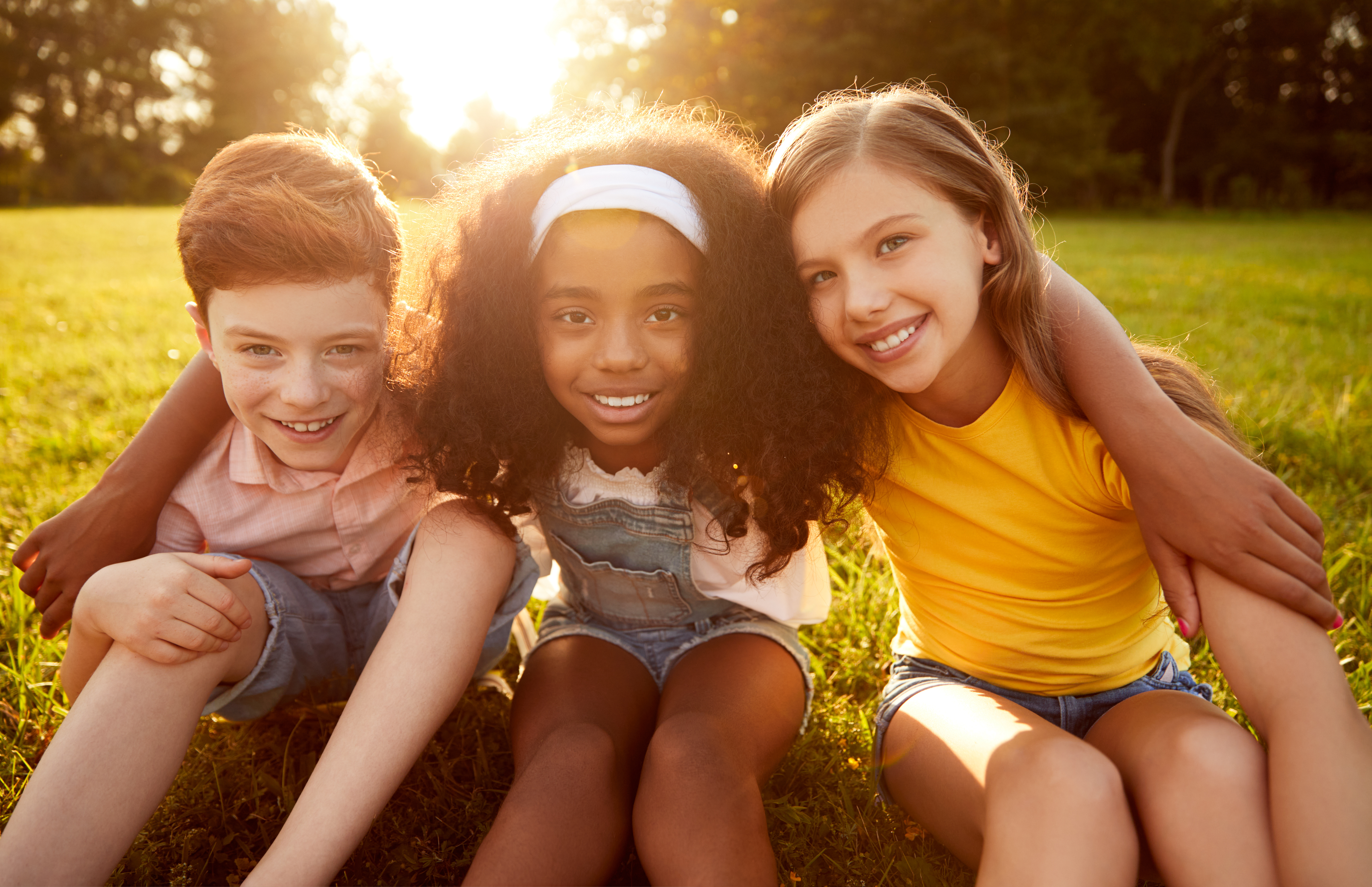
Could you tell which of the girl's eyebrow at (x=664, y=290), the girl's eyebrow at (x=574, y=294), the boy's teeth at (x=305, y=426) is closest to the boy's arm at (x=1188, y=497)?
the girl's eyebrow at (x=664, y=290)

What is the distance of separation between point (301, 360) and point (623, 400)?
644 mm

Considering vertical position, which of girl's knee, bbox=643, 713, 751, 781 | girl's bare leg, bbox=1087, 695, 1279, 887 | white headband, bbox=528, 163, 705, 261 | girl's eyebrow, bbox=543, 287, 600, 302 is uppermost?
white headband, bbox=528, 163, 705, 261

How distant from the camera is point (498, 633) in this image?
1869mm

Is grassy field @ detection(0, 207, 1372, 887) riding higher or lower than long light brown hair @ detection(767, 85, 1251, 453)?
lower

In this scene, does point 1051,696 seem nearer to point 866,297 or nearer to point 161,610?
point 866,297

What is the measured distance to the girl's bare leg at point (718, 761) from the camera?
1.34 meters

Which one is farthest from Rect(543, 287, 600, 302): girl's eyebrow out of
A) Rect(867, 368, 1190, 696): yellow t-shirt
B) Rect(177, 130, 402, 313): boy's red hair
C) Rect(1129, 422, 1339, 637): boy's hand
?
Rect(1129, 422, 1339, 637): boy's hand

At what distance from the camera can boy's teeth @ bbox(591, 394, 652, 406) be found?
5.65ft

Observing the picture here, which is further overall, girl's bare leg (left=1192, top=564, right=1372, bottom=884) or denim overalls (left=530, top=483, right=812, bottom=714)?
denim overalls (left=530, top=483, right=812, bottom=714)

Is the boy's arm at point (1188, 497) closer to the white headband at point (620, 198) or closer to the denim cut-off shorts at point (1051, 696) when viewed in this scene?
the denim cut-off shorts at point (1051, 696)

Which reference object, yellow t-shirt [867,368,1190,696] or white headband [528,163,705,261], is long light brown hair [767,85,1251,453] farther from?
white headband [528,163,705,261]

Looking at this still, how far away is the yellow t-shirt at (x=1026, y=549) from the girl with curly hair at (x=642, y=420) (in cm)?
19

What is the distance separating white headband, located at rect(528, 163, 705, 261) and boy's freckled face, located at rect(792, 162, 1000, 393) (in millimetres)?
242

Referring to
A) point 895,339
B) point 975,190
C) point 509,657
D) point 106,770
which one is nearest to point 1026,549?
point 895,339
